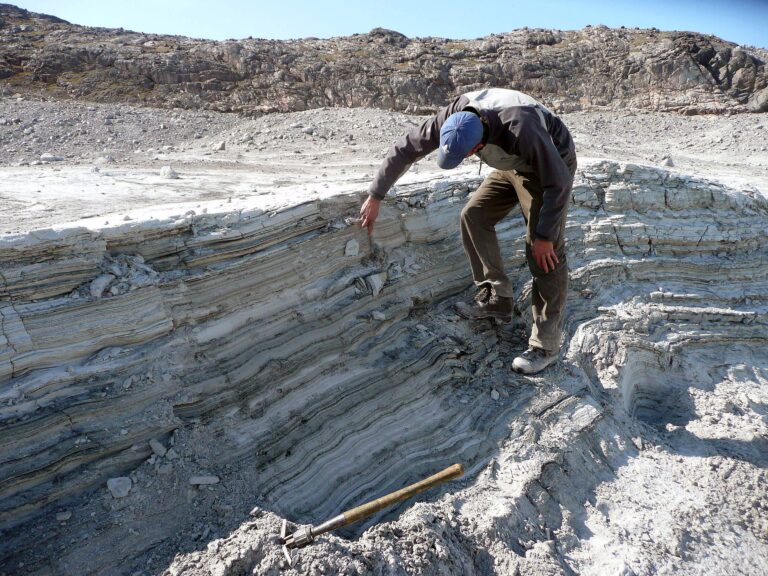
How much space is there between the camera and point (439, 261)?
4688mm

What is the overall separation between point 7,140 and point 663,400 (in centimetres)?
1087

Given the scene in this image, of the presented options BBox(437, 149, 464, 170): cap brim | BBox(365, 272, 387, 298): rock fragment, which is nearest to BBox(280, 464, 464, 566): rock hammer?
BBox(365, 272, 387, 298): rock fragment

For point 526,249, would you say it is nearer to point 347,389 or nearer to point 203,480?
point 347,389

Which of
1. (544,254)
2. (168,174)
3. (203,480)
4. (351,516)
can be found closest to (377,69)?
(168,174)

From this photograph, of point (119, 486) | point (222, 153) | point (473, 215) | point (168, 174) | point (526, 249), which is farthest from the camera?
point (222, 153)

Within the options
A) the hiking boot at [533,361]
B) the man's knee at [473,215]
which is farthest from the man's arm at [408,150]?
the hiking boot at [533,361]

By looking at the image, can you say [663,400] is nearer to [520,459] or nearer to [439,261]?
[520,459]

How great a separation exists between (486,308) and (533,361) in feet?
1.85

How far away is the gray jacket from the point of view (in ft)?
10.5

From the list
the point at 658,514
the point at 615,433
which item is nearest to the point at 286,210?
the point at 615,433

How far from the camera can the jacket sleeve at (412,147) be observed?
3.48 meters

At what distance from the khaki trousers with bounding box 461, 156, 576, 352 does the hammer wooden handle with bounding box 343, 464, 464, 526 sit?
1.43 meters

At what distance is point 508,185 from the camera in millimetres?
4035

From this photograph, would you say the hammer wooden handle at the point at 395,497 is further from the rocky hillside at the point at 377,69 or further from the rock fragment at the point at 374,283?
the rocky hillside at the point at 377,69
